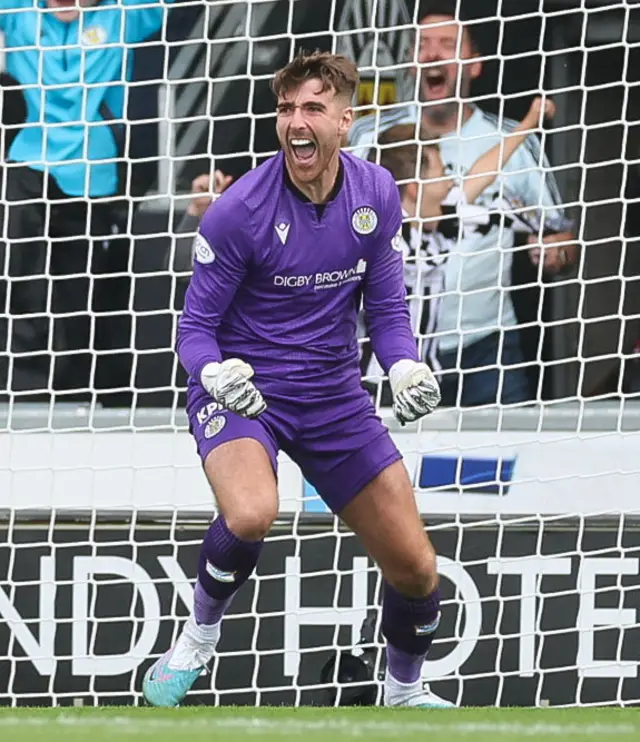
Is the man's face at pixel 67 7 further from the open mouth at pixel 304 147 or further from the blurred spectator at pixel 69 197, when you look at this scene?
the open mouth at pixel 304 147

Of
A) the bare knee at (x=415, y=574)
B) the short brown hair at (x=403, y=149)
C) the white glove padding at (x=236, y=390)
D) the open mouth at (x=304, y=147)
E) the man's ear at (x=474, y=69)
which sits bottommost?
the bare knee at (x=415, y=574)

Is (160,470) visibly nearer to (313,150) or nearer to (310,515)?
(310,515)

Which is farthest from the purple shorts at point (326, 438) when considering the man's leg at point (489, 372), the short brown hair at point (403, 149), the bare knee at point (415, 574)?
the short brown hair at point (403, 149)

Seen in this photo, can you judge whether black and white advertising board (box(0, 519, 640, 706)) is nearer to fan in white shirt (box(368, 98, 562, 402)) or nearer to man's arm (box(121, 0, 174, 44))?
fan in white shirt (box(368, 98, 562, 402))

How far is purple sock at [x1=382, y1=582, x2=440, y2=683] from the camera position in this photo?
458cm

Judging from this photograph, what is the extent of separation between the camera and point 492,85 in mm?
5836

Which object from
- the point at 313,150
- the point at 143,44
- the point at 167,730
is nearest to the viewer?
the point at 167,730

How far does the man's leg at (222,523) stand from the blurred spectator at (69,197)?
58.6 inches

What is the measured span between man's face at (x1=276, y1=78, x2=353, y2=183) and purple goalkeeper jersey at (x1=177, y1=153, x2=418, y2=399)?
0.38 feet

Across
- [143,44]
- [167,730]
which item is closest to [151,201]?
[143,44]

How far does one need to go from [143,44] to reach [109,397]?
1.29 metres

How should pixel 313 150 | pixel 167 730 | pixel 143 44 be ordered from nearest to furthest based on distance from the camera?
pixel 167 730 < pixel 313 150 < pixel 143 44

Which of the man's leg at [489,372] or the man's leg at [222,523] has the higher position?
the man's leg at [489,372]

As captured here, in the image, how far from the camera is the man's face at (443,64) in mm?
5746
